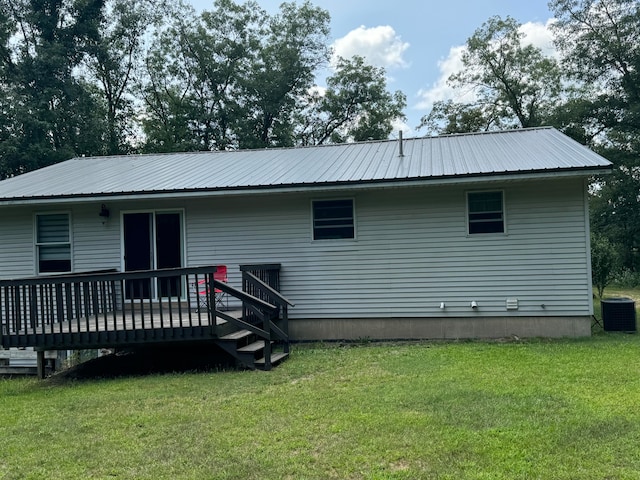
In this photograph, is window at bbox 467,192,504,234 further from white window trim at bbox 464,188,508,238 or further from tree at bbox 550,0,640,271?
tree at bbox 550,0,640,271

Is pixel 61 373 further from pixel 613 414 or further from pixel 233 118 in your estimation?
pixel 233 118

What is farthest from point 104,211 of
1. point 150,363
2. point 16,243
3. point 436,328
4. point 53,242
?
point 436,328

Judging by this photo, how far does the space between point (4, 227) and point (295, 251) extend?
241 inches

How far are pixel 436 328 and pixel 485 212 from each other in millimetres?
2309

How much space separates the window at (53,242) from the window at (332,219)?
515 centimetres

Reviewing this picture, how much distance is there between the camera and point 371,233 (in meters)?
8.92

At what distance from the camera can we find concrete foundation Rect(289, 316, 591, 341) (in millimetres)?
8328

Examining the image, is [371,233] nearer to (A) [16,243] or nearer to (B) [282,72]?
(A) [16,243]

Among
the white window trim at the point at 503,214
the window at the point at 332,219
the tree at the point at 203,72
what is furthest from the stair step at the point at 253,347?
the tree at the point at 203,72

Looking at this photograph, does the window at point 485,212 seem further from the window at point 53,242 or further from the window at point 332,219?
the window at point 53,242

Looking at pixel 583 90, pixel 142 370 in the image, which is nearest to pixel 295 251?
pixel 142 370

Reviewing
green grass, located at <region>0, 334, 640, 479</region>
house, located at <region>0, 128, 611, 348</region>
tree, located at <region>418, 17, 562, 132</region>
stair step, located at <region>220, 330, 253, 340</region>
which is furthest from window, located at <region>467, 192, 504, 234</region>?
tree, located at <region>418, 17, 562, 132</region>

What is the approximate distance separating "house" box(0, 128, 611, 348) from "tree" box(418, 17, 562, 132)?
16811 mm

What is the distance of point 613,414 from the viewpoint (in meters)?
4.08
